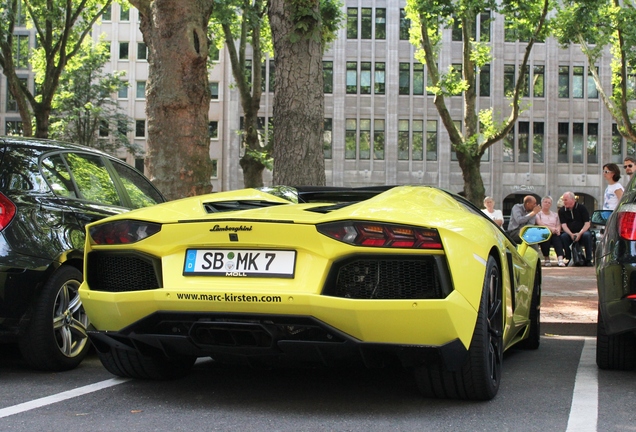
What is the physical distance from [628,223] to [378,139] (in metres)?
49.9

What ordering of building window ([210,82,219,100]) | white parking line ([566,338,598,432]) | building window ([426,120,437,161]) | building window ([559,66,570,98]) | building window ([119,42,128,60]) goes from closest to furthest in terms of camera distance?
white parking line ([566,338,598,432])
building window ([426,120,437,161])
building window ([559,66,570,98])
building window ([210,82,219,100])
building window ([119,42,128,60])

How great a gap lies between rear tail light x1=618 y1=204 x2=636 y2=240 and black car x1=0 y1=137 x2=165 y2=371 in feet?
11.1

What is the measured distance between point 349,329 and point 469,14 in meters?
21.8

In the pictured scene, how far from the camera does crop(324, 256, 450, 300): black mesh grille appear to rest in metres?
4.22

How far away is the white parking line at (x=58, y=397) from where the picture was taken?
4.53m

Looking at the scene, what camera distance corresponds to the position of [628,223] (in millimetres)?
5332

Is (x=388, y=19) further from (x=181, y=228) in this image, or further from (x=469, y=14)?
(x=181, y=228)

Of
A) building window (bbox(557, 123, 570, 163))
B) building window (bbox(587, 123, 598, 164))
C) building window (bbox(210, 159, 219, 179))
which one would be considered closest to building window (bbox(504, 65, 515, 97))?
building window (bbox(557, 123, 570, 163))

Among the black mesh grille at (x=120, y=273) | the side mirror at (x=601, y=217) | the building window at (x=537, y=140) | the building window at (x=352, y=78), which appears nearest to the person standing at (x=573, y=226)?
the side mirror at (x=601, y=217)

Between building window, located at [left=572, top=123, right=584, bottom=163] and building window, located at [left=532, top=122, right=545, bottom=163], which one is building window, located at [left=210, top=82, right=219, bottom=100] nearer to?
building window, located at [left=532, top=122, right=545, bottom=163]

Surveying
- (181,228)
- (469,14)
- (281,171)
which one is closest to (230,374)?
(181,228)

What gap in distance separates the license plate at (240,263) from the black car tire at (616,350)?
8.81 feet

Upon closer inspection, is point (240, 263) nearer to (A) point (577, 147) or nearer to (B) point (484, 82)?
(B) point (484, 82)

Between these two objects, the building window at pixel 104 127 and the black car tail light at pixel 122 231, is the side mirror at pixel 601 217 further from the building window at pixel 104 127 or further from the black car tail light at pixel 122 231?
the building window at pixel 104 127
